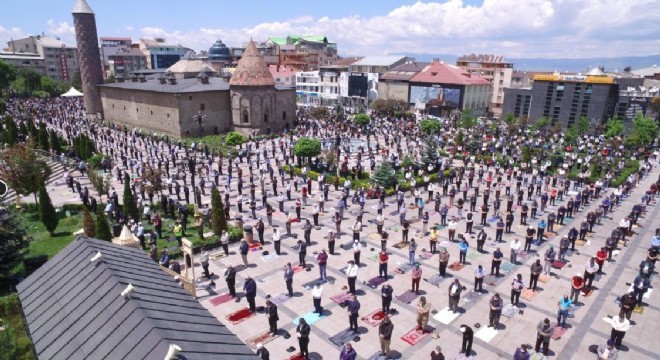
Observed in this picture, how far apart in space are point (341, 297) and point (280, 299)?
1915 millimetres

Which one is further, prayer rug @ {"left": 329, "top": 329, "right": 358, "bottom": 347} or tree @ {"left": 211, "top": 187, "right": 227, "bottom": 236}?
tree @ {"left": 211, "top": 187, "right": 227, "bottom": 236}

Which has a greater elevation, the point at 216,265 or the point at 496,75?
the point at 496,75

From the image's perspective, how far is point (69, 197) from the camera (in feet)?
79.8

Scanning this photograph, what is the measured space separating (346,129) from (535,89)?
2798 cm

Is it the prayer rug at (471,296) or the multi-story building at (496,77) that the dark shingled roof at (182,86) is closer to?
the prayer rug at (471,296)

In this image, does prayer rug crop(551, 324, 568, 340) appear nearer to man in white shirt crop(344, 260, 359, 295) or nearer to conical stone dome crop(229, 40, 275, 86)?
man in white shirt crop(344, 260, 359, 295)

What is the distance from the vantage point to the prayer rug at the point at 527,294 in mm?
13342

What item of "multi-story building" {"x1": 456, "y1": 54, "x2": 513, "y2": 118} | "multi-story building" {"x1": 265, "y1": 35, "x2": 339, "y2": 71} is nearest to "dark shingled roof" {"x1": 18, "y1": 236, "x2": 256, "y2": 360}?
"multi-story building" {"x1": 456, "y1": 54, "x2": 513, "y2": 118}

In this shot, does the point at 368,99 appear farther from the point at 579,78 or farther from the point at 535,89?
the point at 579,78

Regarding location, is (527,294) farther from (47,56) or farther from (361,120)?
(47,56)

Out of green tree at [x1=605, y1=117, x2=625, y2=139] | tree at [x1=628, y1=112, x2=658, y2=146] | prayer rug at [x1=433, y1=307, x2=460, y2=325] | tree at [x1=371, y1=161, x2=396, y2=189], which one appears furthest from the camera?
green tree at [x1=605, y1=117, x2=625, y2=139]

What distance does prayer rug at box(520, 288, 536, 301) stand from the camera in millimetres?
13342

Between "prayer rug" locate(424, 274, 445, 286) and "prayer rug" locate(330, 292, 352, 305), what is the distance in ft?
9.66

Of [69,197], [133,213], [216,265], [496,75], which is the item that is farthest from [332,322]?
[496,75]
